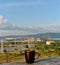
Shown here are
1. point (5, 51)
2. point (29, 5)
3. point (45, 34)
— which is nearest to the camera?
point (5, 51)

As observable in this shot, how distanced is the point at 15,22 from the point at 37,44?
1910 mm

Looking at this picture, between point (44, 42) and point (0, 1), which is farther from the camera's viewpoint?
point (0, 1)

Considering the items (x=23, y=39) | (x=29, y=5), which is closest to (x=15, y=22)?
(x=29, y=5)

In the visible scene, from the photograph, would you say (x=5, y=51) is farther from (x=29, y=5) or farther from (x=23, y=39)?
(x=29, y=5)

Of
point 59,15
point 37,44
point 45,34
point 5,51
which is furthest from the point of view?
point 59,15

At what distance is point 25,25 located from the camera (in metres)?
10.9

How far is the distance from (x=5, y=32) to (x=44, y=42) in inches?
62.8

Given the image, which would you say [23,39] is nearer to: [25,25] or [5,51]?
[5,51]

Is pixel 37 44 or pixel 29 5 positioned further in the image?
pixel 29 5

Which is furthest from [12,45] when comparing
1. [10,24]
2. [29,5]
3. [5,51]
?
[29,5]

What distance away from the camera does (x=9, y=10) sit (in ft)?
36.8

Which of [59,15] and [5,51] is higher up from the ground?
[59,15]

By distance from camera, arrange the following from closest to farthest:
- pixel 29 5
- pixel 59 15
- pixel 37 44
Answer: pixel 37 44 < pixel 59 15 < pixel 29 5

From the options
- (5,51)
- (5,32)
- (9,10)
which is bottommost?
(5,51)
